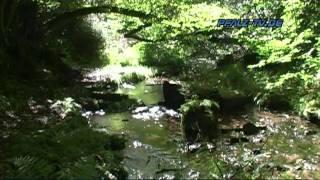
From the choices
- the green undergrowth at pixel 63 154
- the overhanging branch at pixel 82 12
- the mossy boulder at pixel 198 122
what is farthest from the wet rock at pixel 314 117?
the overhanging branch at pixel 82 12

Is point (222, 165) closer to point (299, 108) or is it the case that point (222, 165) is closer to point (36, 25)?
point (299, 108)

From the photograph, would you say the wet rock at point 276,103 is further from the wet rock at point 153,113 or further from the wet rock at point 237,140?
the wet rock at point 237,140

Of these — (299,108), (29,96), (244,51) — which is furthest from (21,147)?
(244,51)

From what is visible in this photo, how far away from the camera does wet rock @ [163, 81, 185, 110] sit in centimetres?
1184

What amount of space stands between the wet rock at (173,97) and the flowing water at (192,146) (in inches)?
20.3

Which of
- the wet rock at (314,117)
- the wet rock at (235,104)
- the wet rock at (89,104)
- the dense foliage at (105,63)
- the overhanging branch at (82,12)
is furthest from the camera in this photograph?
the overhanging branch at (82,12)

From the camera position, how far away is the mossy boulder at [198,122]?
8430mm

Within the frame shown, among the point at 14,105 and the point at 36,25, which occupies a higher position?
the point at 36,25

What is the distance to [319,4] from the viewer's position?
32.4ft

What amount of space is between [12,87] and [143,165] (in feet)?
16.3

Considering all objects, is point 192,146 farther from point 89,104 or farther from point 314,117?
point 89,104

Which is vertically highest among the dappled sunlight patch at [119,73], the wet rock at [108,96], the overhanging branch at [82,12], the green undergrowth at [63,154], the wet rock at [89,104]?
the overhanging branch at [82,12]

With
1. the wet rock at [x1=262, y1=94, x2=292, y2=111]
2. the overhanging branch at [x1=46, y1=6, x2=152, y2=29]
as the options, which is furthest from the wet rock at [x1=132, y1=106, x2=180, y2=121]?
the overhanging branch at [x1=46, y1=6, x2=152, y2=29]

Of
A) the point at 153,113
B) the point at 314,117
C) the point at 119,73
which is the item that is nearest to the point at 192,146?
the point at 153,113
